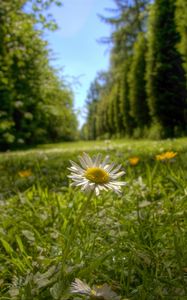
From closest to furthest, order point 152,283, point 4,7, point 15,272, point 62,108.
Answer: point 152,283 → point 15,272 → point 4,7 → point 62,108

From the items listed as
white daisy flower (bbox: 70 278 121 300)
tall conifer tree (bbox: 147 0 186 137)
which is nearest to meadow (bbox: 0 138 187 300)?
white daisy flower (bbox: 70 278 121 300)

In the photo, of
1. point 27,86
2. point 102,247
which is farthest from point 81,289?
point 27,86

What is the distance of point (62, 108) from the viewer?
24.5m

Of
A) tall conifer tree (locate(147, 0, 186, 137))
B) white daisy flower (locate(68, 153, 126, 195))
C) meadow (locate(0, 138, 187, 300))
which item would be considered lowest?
meadow (locate(0, 138, 187, 300))

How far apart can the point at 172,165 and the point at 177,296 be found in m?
2.14

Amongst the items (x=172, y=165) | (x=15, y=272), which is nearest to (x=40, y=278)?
(x=15, y=272)

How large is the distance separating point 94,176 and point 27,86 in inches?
770

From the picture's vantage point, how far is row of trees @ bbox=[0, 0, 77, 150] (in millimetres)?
9109

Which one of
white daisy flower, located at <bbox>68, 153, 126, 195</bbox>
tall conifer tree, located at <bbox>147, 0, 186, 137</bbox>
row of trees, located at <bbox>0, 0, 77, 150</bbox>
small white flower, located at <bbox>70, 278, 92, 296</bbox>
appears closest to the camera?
small white flower, located at <bbox>70, 278, 92, 296</bbox>

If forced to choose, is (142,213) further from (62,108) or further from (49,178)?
(62,108)

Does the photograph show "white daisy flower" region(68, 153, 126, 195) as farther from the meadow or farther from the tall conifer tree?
the tall conifer tree

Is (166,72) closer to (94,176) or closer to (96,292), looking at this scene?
(94,176)

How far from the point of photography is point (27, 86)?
2014 cm

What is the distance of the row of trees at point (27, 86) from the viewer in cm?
911
